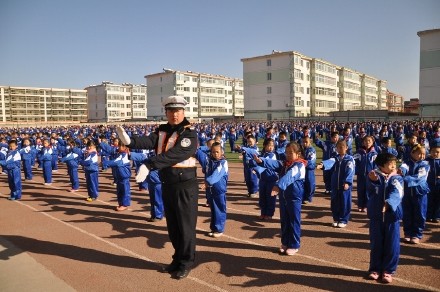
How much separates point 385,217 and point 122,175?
656 centimetres

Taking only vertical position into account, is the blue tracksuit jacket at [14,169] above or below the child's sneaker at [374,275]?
above

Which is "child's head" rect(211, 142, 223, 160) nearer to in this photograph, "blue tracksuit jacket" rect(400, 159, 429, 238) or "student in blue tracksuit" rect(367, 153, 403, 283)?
"student in blue tracksuit" rect(367, 153, 403, 283)

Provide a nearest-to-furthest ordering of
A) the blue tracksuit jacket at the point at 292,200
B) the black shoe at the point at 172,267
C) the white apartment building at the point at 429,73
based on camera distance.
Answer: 1. the black shoe at the point at 172,267
2. the blue tracksuit jacket at the point at 292,200
3. the white apartment building at the point at 429,73

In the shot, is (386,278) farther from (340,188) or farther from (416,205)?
(340,188)

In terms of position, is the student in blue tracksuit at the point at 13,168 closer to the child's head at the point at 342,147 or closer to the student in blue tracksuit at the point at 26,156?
the student in blue tracksuit at the point at 26,156

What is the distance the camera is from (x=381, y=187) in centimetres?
455

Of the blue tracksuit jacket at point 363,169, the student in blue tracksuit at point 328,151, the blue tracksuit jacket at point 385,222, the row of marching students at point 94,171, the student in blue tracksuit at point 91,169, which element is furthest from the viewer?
the student in blue tracksuit at point 328,151

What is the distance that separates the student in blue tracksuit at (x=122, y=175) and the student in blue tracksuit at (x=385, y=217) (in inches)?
244

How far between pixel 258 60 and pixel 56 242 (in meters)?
63.6

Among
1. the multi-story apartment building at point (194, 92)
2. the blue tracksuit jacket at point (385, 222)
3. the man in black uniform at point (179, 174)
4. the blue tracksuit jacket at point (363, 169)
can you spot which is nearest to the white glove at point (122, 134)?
the man in black uniform at point (179, 174)

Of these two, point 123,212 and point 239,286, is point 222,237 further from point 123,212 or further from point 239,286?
point 123,212

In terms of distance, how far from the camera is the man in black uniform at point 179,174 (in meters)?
4.30

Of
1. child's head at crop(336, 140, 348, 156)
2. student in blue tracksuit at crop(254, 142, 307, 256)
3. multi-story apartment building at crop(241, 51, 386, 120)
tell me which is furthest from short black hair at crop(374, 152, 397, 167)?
multi-story apartment building at crop(241, 51, 386, 120)

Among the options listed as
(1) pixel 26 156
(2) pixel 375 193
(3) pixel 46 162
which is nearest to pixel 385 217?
(2) pixel 375 193
